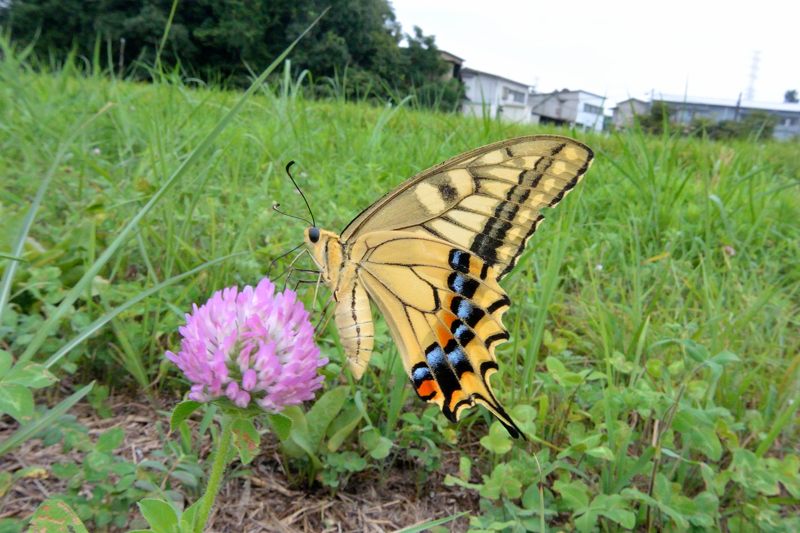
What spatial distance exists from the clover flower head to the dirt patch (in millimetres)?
428

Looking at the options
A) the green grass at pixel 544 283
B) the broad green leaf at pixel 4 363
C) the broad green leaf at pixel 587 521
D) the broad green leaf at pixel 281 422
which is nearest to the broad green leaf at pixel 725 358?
the green grass at pixel 544 283

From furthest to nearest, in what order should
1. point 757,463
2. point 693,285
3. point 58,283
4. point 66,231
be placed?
point 693,285 → point 66,231 → point 58,283 → point 757,463

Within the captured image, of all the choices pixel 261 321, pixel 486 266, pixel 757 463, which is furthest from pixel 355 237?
pixel 757 463

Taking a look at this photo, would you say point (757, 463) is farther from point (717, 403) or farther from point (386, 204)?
point (386, 204)

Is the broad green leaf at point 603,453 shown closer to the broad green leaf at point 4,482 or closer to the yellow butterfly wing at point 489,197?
the yellow butterfly wing at point 489,197

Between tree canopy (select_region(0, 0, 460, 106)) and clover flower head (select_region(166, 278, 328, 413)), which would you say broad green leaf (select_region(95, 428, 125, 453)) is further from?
tree canopy (select_region(0, 0, 460, 106))

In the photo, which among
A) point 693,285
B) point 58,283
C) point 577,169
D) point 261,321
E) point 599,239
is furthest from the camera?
point 599,239

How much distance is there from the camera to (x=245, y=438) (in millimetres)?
949

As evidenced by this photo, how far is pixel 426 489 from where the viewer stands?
1426mm

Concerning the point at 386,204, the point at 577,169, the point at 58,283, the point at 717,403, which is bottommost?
the point at 717,403

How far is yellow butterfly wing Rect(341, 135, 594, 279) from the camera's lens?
1.41 meters

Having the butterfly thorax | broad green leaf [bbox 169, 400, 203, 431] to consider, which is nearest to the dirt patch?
broad green leaf [bbox 169, 400, 203, 431]

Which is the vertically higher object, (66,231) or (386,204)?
(386,204)

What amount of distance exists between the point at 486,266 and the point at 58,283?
1.15m
